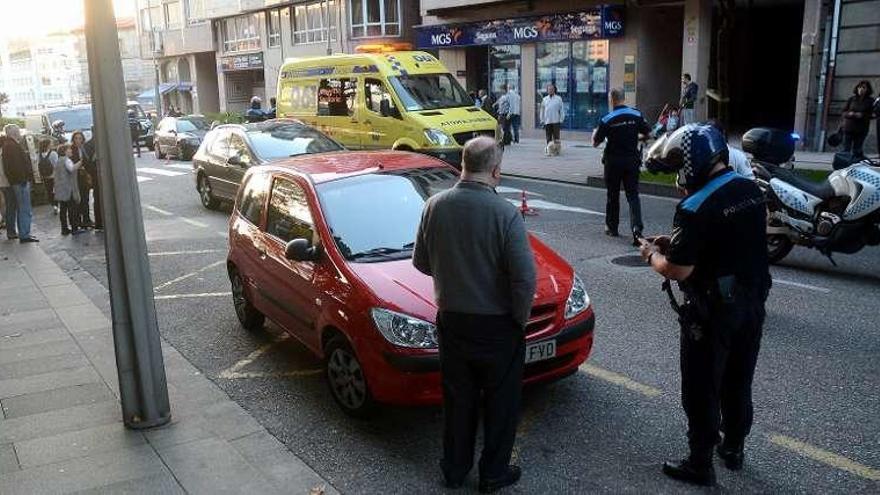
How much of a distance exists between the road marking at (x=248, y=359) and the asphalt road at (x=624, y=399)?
0.06 feet

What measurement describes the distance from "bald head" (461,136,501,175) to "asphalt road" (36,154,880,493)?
1.70 m

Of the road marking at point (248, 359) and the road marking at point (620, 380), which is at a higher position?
the road marking at point (620, 380)

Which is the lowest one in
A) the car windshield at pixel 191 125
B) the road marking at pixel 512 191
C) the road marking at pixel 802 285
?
the road marking at pixel 512 191

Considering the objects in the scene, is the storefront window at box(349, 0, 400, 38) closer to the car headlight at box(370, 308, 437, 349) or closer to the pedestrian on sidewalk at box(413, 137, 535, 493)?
A: the car headlight at box(370, 308, 437, 349)

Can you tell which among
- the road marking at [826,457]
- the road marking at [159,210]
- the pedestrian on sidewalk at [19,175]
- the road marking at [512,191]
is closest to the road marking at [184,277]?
the pedestrian on sidewalk at [19,175]

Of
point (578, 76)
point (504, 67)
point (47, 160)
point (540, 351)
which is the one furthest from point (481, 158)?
point (504, 67)

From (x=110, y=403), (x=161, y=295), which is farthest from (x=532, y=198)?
(x=110, y=403)

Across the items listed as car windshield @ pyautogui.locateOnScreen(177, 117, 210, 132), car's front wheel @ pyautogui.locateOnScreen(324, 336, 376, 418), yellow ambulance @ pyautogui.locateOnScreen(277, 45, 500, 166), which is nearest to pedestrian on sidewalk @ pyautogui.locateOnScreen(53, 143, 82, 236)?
yellow ambulance @ pyautogui.locateOnScreen(277, 45, 500, 166)

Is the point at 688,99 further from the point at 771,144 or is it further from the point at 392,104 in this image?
the point at 771,144

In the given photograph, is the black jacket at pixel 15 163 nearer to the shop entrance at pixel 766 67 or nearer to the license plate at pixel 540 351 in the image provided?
the license plate at pixel 540 351

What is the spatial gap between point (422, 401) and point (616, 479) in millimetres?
1186

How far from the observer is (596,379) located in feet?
18.1

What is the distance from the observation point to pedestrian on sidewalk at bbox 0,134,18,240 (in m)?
11.9

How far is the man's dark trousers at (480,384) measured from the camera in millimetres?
3811
